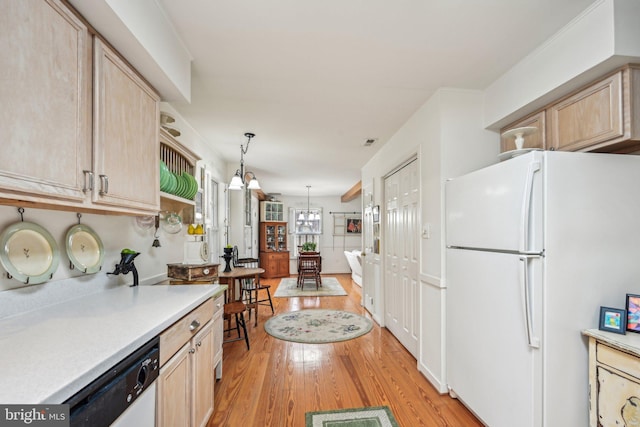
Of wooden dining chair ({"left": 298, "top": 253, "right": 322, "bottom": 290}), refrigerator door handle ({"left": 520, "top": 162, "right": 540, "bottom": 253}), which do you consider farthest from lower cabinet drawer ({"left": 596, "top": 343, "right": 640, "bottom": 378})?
wooden dining chair ({"left": 298, "top": 253, "right": 322, "bottom": 290})

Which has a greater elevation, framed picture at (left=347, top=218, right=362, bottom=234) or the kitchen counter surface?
framed picture at (left=347, top=218, right=362, bottom=234)

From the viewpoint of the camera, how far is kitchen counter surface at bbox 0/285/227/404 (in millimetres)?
756

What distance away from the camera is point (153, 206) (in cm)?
183

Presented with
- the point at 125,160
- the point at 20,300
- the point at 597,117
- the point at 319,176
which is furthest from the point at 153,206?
the point at 319,176

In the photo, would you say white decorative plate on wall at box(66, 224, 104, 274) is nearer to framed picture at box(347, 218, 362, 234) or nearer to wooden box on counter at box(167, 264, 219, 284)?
wooden box on counter at box(167, 264, 219, 284)

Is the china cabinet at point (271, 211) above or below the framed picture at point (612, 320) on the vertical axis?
above

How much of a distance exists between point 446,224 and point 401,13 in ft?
5.05

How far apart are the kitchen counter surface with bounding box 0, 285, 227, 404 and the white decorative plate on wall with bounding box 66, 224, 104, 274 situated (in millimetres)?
179

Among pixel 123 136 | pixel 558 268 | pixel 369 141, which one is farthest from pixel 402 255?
pixel 123 136

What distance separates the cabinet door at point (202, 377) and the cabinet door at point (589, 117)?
8.40ft

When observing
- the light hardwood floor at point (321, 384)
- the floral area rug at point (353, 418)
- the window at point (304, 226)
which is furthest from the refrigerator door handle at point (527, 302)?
the window at point (304, 226)

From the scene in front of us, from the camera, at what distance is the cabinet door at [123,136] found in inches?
52.6

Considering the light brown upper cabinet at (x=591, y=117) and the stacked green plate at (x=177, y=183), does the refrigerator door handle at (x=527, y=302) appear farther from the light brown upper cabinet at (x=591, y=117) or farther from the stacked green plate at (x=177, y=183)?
the stacked green plate at (x=177, y=183)

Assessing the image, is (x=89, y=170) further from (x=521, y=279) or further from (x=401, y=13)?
(x=521, y=279)
